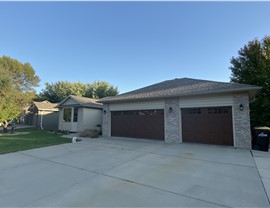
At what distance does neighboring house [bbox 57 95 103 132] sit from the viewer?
16969 mm

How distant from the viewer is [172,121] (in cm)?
1081

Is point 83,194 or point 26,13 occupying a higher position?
point 26,13

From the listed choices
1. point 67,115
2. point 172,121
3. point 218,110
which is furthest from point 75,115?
point 218,110

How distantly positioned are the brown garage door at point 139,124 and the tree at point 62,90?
21.4 metres

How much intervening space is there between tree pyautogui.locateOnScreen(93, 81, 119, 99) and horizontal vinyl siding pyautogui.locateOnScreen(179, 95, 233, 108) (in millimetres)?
23013

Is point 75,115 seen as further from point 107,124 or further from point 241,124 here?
point 241,124

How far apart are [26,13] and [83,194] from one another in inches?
516

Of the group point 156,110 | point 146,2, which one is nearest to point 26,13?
point 146,2

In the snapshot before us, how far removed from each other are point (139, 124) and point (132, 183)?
8242 mm

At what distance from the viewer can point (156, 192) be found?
11.9 feet

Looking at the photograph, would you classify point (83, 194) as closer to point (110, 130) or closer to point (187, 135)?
point (187, 135)

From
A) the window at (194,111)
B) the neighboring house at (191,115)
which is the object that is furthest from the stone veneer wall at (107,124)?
the window at (194,111)

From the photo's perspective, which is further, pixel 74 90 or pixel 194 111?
pixel 74 90

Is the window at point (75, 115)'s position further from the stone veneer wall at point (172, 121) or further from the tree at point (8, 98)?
the stone veneer wall at point (172, 121)
